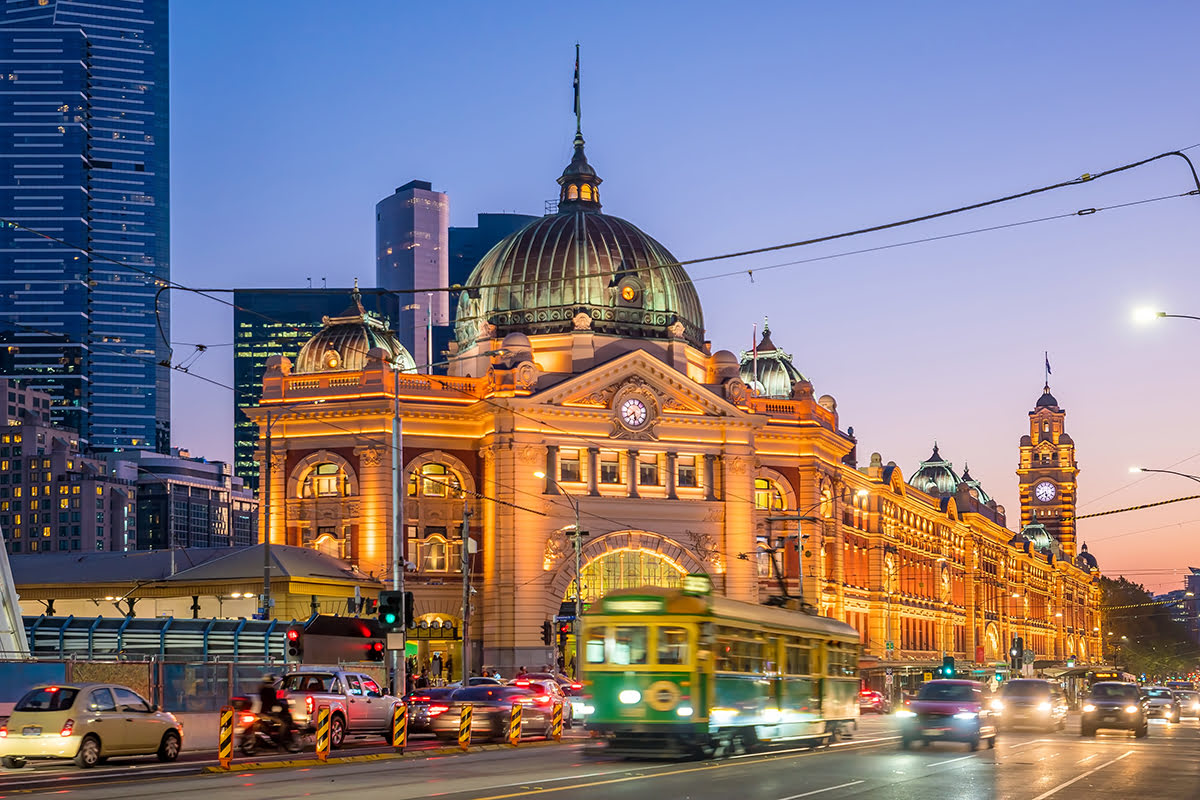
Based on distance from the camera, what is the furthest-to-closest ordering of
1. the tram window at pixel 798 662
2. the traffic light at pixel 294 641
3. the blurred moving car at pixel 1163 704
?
the blurred moving car at pixel 1163 704 < the traffic light at pixel 294 641 < the tram window at pixel 798 662

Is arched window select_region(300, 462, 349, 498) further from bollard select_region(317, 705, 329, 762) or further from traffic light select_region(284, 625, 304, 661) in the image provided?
bollard select_region(317, 705, 329, 762)

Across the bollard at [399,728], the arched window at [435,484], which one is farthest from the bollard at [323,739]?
the arched window at [435,484]

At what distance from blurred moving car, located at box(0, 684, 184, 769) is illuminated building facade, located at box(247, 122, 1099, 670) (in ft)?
168

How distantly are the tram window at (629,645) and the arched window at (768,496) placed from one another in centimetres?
6655

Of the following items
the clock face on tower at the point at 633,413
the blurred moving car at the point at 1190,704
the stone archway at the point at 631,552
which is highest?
the clock face on tower at the point at 633,413

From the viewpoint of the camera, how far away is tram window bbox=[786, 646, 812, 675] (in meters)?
40.8

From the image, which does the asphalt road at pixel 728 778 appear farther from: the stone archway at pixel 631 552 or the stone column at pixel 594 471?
the stone column at pixel 594 471

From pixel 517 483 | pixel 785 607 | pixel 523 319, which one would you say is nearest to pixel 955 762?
pixel 785 607

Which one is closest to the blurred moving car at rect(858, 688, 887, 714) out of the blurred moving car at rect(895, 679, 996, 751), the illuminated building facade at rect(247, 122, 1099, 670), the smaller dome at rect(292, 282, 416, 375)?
the illuminated building facade at rect(247, 122, 1099, 670)

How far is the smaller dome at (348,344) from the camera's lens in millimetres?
100125

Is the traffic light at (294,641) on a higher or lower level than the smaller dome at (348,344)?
lower

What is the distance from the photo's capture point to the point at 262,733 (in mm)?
38656

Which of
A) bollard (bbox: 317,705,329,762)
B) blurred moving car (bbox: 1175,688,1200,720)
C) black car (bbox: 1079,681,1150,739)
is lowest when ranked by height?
blurred moving car (bbox: 1175,688,1200,720)

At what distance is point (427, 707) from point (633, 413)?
49873mm
